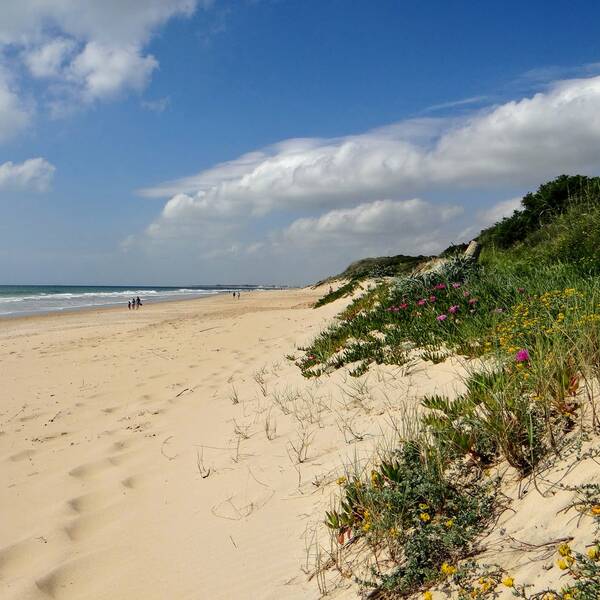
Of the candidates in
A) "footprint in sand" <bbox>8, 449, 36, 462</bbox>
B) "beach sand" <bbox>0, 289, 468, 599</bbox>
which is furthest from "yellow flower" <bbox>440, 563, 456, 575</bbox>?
"footprint in sand" <bbox>8, 449, 36, 462</bbox>

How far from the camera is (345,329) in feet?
27.7

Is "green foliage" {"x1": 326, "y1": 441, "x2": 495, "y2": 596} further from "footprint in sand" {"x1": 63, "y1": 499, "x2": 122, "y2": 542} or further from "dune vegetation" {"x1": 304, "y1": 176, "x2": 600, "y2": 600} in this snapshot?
"footprint in sand" {"x1": 63, "y1": 499, "x2": 122, "y2": 542}

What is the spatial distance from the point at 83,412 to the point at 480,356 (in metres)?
5.46

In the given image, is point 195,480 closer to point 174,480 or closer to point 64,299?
point 174,480

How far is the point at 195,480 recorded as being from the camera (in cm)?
426

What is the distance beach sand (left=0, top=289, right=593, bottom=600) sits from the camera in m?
2.81

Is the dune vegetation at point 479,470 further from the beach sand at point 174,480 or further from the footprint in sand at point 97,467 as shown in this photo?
the footprint in sand at point 97,467

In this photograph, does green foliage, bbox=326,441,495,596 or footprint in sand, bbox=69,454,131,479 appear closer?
green foliage, bbox=326,441,495,596

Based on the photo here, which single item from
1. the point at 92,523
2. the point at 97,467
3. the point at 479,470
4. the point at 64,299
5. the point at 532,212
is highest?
the point at 64,299

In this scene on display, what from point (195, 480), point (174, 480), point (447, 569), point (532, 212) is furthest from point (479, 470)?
point (532, 212)

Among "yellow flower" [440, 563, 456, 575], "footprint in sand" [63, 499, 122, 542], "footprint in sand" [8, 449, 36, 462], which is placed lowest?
"footprint in sand" [63, 499, 122, 542]

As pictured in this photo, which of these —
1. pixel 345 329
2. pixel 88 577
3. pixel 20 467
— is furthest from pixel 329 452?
pixel 345 329

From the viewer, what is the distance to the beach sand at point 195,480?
2809 mm

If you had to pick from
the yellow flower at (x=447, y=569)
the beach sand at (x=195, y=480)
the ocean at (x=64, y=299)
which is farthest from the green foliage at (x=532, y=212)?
the ocean at (x=64, y=299)
